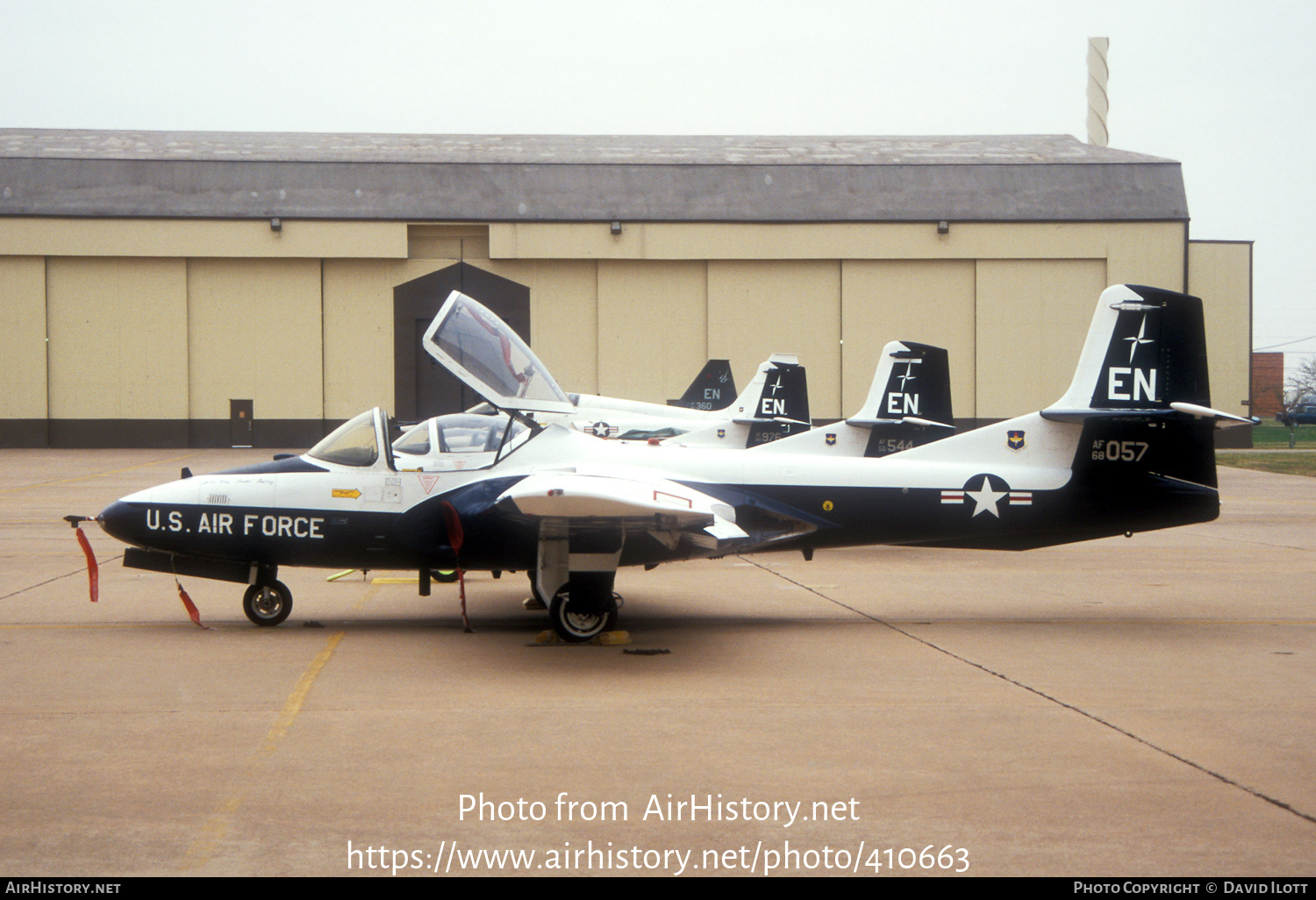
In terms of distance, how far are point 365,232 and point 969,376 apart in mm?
A: 22293

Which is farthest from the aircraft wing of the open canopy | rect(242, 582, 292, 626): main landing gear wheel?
rect(242, 582, 292, 626): main landing gear wheel

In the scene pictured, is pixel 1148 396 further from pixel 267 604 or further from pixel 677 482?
pixel 267 604

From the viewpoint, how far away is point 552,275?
40.8 meters

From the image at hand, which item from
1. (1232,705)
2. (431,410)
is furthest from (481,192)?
(1232,705)

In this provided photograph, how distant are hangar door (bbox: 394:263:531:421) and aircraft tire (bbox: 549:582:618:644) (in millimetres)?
31917

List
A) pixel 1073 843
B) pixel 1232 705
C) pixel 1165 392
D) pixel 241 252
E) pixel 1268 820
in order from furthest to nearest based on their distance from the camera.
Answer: pixel 241 252, pixel 1165 392, pixel 1232 705, pixel 1268 820, pixel 1073 843

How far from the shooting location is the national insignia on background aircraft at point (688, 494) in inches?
361

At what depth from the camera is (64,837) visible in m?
4.64

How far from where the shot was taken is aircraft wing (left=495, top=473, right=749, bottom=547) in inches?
313

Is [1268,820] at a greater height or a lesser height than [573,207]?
lesser

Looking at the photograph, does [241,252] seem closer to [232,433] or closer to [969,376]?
[232,433]

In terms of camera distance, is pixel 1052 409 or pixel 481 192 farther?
pixel 481 192

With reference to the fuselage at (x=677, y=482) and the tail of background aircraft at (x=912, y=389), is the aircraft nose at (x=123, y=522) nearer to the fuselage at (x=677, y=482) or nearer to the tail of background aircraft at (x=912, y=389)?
the fuselage at (x=677, y=482)

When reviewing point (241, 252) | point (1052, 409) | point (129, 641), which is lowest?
point (129, 641)
